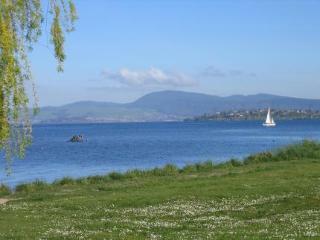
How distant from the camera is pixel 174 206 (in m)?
26.3

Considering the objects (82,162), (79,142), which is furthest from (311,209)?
(79,142)

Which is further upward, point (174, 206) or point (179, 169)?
point (174, 206)

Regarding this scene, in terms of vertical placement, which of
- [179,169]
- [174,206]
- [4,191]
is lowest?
[4,191]

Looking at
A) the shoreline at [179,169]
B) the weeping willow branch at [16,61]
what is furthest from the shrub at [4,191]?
the weeping willow branch at [16,61]

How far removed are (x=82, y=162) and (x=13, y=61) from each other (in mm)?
70611

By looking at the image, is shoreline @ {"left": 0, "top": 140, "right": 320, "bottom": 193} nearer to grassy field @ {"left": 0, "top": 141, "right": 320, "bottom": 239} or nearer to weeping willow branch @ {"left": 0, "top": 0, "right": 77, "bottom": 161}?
grassy field @ {"left": 0, "top": 141, "right": 320, "bottom": 239}

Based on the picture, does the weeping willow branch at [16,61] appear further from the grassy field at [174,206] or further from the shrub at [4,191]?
the shrub at [4,191]

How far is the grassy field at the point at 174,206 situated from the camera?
18.8 meters

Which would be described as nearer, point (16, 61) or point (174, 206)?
point (16, 61)

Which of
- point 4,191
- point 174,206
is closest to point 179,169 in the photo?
point 4,191

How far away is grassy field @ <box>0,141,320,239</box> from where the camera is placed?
1883 cm

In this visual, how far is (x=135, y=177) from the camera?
4294 centimetres

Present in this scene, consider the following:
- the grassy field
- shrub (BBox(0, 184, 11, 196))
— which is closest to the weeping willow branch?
the grassy field

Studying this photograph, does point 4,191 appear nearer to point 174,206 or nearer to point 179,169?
point 179,169
